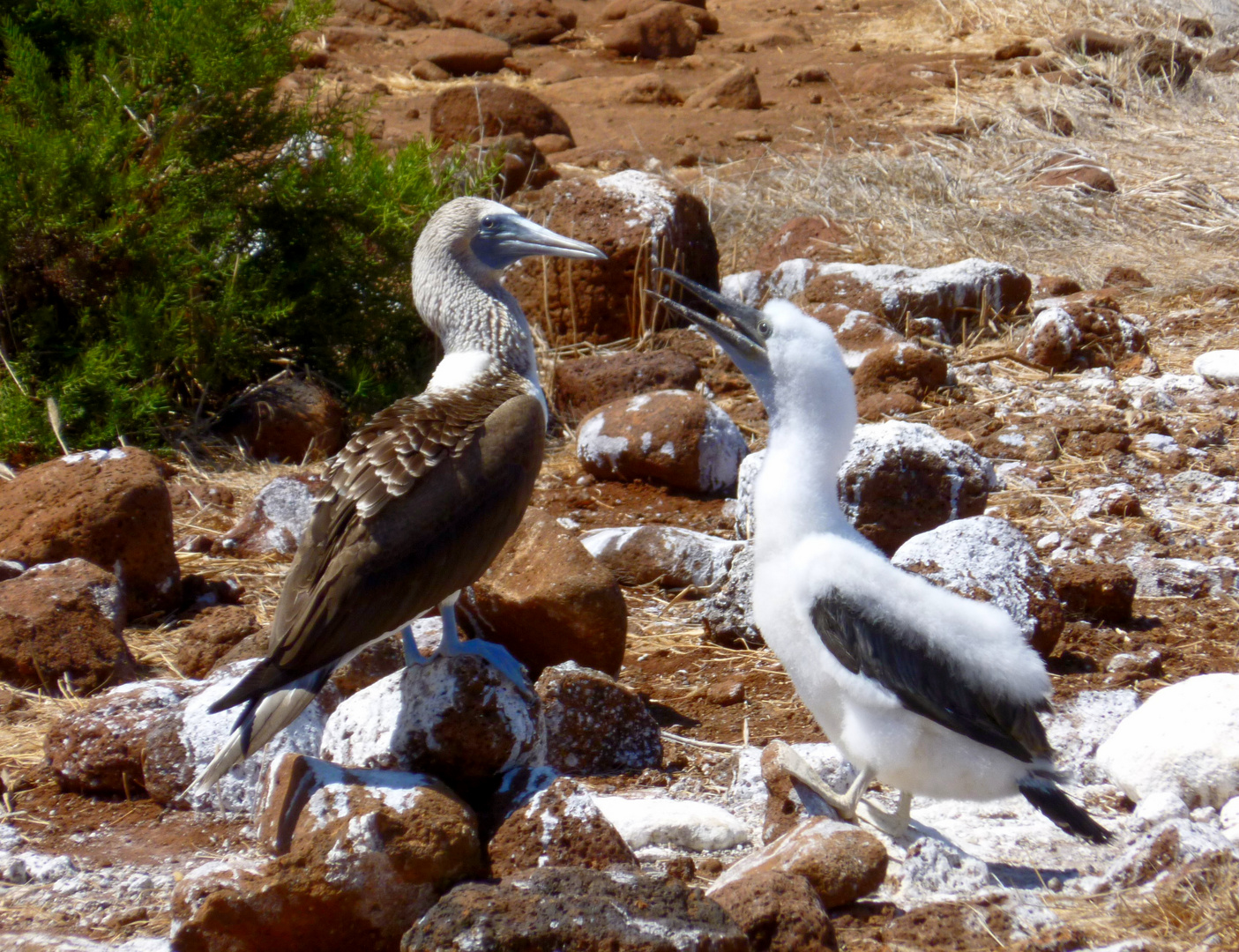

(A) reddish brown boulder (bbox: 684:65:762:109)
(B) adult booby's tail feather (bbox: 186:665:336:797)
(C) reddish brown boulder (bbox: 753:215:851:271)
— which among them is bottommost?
(C) reddish brown boulder (bbox: 753:215:851:271)

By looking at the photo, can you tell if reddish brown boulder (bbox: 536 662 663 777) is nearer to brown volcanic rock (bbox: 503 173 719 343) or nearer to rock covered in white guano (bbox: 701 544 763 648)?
rock covered in white guano (bbox: 701 544 763 648)

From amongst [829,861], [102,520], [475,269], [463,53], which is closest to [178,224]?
[102,520]

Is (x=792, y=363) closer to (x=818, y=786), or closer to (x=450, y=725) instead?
(x=818, y=786)

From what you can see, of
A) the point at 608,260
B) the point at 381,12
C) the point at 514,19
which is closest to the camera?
the point at 608,260

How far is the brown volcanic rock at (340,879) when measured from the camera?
7.89 feet

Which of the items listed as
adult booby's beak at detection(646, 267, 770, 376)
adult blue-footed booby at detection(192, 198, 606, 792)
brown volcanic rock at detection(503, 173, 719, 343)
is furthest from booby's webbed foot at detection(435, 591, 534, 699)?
brown volcanic rock at detection(503, 173, 719, 343)

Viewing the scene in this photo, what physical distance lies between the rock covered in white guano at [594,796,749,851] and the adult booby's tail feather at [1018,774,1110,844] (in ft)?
2.16

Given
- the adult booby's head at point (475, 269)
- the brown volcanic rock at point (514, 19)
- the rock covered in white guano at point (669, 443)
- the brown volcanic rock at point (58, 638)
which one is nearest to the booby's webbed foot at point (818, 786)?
the adult booby's head at point (475, 269)

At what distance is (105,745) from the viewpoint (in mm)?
3336

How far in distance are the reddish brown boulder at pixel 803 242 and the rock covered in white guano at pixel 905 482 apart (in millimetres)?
3511

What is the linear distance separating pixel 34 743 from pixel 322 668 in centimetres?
118

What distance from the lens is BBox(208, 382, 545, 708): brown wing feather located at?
2.96 m

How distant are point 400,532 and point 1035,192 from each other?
730cm

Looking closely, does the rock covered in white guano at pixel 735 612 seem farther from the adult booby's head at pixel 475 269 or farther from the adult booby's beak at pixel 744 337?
the adult booby's beak at pixel 744 337
